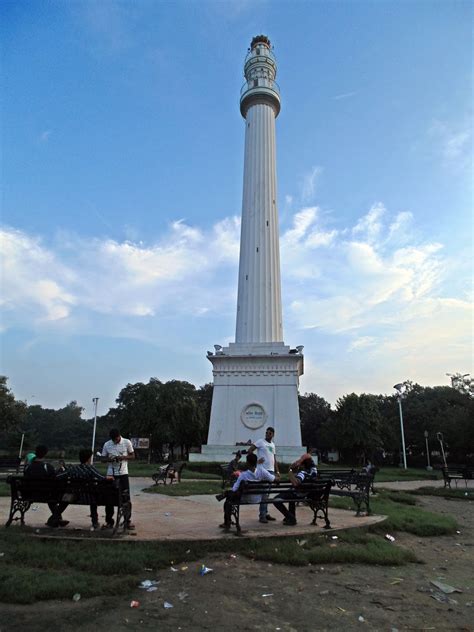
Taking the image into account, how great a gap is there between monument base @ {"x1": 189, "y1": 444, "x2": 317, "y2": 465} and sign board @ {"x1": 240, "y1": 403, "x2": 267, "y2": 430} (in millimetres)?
1409

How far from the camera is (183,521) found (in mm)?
7961

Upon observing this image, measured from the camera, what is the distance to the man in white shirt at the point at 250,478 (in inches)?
271

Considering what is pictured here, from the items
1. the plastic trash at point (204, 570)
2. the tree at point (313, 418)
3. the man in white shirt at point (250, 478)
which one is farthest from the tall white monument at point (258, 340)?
the tree at point (313, 418)

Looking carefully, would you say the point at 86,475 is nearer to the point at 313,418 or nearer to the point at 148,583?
the point at 148,583

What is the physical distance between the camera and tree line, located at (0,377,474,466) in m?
38.5

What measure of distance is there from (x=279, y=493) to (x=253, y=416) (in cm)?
1879

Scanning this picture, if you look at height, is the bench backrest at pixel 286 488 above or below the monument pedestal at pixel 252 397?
below

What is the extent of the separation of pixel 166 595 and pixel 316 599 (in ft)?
5.03

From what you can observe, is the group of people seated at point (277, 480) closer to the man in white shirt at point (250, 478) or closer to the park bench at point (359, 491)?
the man in white shirt at point (250, 478)

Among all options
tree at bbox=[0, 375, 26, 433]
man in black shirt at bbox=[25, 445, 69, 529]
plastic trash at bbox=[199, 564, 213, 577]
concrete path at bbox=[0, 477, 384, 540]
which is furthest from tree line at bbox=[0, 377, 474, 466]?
plastic trash at bbox=[199, 564, 213, 577]

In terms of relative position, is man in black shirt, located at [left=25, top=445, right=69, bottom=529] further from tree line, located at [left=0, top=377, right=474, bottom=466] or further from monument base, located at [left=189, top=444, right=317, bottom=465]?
tree line, located at [left=0, top=377, right=474, bottom=466]

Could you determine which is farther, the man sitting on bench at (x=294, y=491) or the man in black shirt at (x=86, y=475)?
the man sitting on bench at (x=294, y=491)

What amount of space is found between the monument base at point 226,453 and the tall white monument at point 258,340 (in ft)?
0.17

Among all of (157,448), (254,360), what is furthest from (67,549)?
(157,448)
